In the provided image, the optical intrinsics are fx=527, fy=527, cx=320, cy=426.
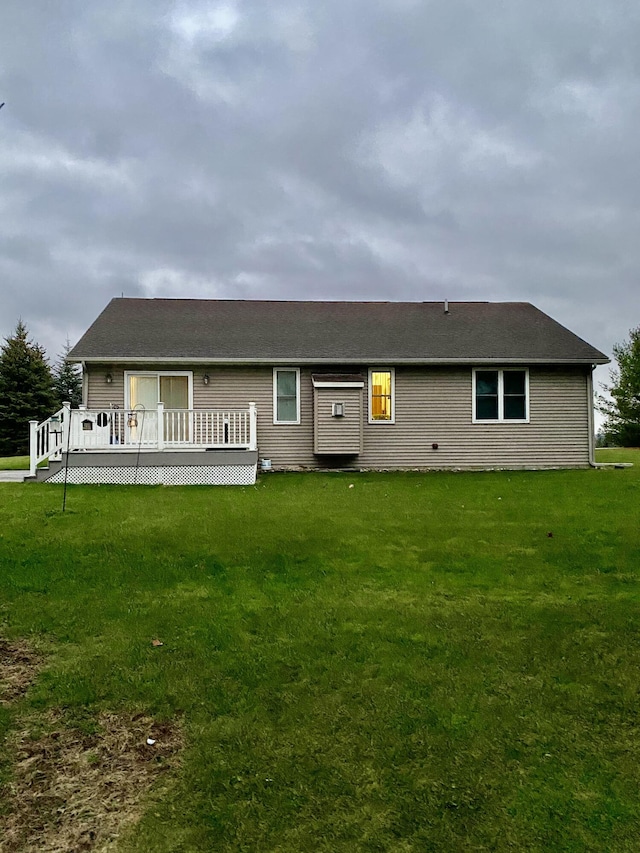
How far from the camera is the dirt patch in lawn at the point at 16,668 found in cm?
292

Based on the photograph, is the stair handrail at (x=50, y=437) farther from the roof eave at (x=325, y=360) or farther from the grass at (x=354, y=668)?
the grass at (x=354, y=668)

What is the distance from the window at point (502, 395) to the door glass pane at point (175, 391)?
749 centimetres

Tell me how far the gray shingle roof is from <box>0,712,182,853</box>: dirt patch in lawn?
35.2 ft

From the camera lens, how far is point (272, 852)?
1828 mm

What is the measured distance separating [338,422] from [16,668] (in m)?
9.91

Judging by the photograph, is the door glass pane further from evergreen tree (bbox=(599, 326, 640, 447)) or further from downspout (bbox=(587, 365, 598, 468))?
evergreen tree (bbox=(599, 326, 640, 447))

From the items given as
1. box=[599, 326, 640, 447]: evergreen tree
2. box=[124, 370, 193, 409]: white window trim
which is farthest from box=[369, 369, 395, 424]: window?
box=[599, 326, 640, 447]: evergreen tree

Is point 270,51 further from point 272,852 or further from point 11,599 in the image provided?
point 272,852

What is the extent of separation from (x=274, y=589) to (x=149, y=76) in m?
20.5

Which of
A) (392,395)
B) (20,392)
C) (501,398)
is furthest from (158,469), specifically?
(20,392)

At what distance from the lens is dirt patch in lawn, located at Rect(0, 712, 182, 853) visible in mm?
1919

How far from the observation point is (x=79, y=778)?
7.29ft

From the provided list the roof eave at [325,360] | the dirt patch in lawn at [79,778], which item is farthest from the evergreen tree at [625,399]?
the dirt patch in lawn at [79,778]

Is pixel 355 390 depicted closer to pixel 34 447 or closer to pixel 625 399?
pixel 34 447
